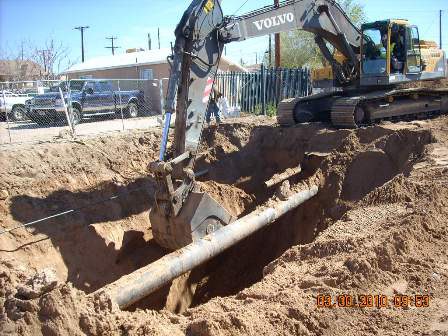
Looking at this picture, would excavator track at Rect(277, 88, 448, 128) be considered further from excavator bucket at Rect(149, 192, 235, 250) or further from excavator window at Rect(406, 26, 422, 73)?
excavator bucket at Rect(149, 192, 235, 250)

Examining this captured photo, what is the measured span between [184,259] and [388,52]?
7.31m

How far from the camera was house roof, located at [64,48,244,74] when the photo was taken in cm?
2912

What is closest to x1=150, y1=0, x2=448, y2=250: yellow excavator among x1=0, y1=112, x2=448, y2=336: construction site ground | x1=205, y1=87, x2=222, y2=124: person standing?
x1=0, y1=112, x2=448, y2=336: construction site ground

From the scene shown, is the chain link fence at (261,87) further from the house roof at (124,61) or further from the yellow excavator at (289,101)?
the house roof at (124,61)

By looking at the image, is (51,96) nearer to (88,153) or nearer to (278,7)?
(88,153)

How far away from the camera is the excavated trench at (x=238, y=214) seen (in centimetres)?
729

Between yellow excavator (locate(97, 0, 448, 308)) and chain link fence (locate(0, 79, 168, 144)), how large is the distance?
6.38m

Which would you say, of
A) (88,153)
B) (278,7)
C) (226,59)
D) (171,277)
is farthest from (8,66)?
(171,277)

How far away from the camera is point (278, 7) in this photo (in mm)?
7883

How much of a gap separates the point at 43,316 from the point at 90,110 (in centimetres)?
1407

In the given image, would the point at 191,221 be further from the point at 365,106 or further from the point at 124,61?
the point at 124,61

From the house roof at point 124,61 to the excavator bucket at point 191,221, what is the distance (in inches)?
898

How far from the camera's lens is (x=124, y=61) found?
3123 cm
